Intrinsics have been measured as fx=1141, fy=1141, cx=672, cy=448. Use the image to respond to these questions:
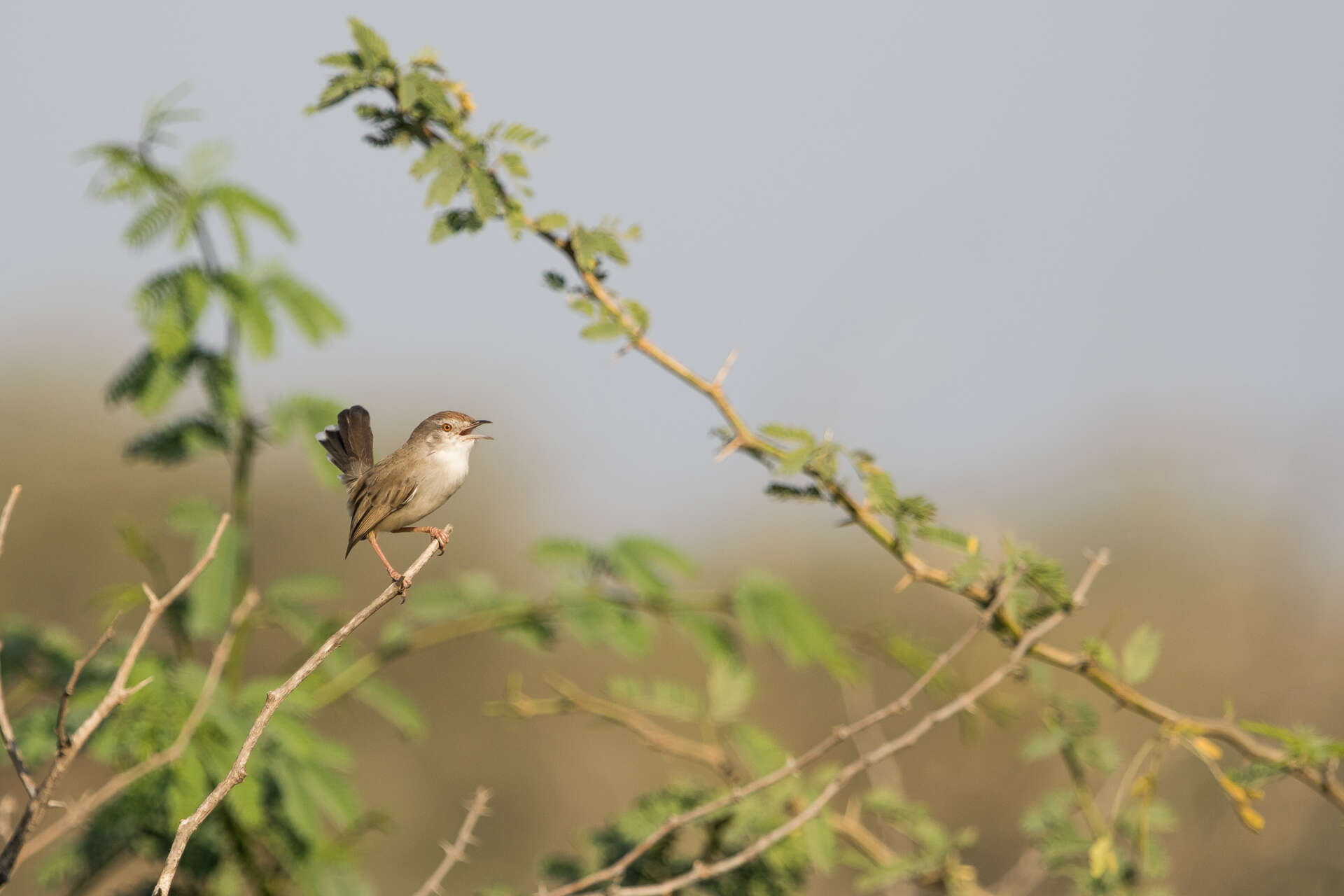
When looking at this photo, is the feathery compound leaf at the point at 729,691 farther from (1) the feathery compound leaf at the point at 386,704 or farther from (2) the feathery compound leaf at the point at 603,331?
(2) the feathery compound leaf at the point at 603,331

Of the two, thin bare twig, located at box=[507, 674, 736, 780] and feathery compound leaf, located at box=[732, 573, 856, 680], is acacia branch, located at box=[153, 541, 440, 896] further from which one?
feathery compound leaf, located at box=[732, 573, 856, 680]

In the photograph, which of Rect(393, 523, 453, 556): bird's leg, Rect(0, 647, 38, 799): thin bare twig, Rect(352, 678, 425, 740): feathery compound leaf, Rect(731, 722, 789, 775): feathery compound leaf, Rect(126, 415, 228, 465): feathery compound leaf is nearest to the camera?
Rect(0, 647, 38, 799): thin bare twig

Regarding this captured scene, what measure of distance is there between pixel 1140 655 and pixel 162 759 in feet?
9.03

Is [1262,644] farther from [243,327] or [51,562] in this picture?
[51,562]

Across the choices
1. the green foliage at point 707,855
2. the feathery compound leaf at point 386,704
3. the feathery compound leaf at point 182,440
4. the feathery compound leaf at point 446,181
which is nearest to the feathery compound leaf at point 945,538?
the green foliage at point 707,855

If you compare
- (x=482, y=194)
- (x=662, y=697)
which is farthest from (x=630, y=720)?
(x=482, y=194)

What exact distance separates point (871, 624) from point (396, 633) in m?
1.84

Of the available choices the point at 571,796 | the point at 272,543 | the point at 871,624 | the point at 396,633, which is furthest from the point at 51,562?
the point at 871,624

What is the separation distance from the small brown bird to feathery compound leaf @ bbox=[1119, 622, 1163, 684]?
6.85 ft

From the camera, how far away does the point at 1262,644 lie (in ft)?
22.0

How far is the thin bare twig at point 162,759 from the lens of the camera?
2486 millimetres

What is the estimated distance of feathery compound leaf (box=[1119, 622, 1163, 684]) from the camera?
11.4ft

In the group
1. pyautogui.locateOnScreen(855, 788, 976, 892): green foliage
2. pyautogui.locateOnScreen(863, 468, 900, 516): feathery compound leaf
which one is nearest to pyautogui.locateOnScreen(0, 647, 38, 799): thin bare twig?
pyautogui.locateOnScreen(863, 468, 900, 516): feathery compound leaf

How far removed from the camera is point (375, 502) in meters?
3.15
